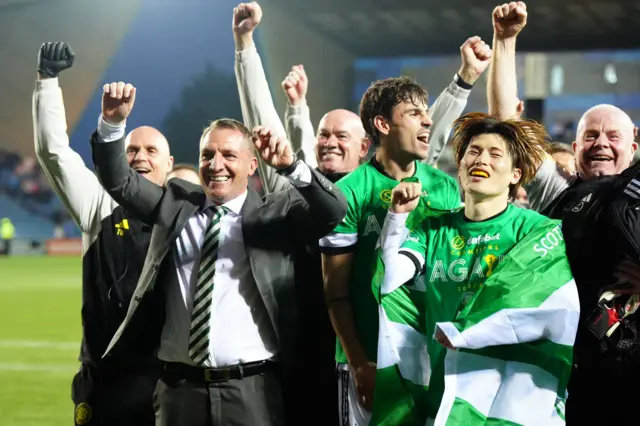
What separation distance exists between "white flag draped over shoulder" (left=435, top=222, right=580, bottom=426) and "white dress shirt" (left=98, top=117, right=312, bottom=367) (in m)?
0.88

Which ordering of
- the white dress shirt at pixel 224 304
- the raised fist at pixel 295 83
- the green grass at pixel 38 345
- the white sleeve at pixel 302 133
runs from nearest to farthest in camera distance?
the white dress shirt at pixel 224 304 → the raised fist at pixel 295 83 → the white sleeve at pixel 302 133 → the green grass at pixel 38 345

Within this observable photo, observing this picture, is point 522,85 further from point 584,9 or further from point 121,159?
point 121,159

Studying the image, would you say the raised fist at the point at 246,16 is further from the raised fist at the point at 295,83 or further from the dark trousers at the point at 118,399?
the dark trousers at the point at 118,399

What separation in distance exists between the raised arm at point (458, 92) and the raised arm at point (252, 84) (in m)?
0.77

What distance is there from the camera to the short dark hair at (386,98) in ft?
13.5

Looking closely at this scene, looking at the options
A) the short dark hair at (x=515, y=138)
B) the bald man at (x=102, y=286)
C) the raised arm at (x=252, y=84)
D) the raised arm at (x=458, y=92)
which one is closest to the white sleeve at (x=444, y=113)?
the raised arm at (x=458, y=92)

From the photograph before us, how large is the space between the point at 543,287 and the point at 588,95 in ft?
89.9

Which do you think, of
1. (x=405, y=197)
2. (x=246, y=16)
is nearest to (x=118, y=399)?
(x=246, y=16)

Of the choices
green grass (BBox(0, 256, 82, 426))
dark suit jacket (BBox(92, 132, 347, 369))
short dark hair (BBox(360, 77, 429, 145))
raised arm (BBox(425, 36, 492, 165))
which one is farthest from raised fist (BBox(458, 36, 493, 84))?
green grass (BBox(0, 256, 82, 426))

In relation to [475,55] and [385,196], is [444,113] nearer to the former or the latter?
[475,55]

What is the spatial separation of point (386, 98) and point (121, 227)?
154 cm

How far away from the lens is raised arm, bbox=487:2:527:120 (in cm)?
421

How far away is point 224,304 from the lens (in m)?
3.87

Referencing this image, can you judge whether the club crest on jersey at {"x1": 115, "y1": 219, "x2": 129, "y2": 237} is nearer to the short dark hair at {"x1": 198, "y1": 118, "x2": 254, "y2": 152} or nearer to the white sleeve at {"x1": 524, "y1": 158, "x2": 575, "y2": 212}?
the short dark hair at {"x1": 198, "y1": 118, "x2": 254, "y2": 152}
